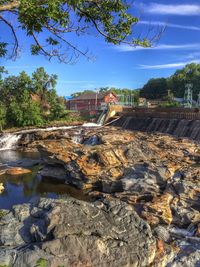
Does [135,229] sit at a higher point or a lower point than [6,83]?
lower

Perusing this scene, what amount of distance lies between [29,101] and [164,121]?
18804mm

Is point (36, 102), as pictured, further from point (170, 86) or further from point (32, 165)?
point (170, 86)

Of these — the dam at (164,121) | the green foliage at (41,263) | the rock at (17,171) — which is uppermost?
the dam at (164,121)

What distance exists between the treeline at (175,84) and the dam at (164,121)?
2331 cm

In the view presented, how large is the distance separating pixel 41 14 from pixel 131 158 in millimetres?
12595

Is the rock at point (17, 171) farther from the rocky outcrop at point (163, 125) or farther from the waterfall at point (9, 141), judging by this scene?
the rocky outcrop at point (163, 125)

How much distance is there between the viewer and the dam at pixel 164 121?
28375 millimetres

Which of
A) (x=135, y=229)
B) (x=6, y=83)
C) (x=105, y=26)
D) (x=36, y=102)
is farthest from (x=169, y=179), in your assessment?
(x=6, y=83)

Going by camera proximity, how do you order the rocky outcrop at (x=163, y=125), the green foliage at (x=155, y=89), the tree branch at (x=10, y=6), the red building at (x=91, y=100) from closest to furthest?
the tree branch at (x=10, y=6) < the rocky outcrop at (x=163, y=125) < the red building at (x=91, y=100) < the green foliage at (x=155, y=89)

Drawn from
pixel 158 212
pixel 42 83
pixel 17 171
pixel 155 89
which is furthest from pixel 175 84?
pixel 158 212

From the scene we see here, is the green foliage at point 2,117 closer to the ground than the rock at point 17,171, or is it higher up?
higher up

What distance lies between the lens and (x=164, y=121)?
32.0 m

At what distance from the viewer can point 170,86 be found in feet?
216

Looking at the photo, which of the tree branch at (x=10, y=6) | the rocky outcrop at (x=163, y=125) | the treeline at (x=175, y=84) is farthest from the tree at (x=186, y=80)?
the tree branch at (x=10, y=6)
